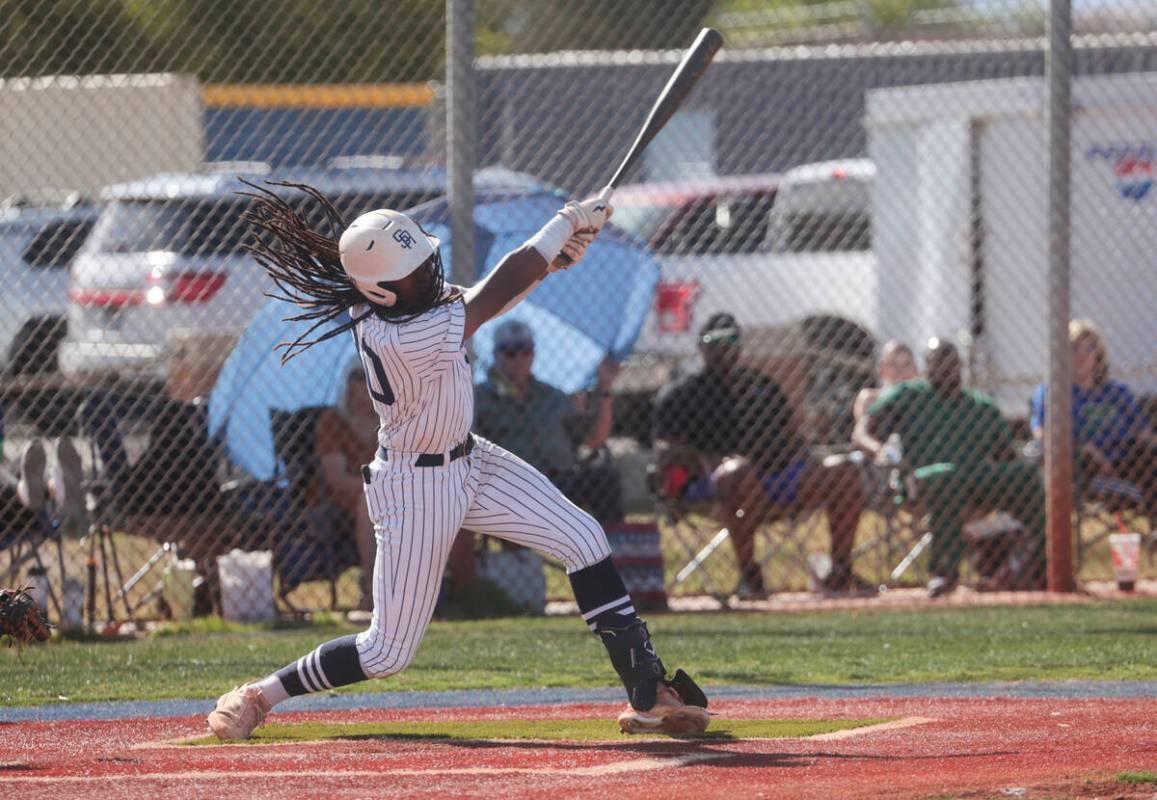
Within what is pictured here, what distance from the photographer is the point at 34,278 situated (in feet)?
50.2

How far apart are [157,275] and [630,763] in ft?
31.9

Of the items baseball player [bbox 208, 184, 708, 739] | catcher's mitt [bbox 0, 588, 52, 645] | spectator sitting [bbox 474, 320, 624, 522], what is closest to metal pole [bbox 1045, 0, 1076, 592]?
spectator sitting [bbox 474, 320, 624, 522]

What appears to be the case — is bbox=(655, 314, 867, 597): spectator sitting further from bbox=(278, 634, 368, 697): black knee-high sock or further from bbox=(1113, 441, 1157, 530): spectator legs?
bbox=(278, 634, 368, 697): black knee-high sock

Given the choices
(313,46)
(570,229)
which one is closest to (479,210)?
(313,46)

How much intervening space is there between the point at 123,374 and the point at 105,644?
16.9ft

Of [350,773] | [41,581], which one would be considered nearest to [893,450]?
[41,581]

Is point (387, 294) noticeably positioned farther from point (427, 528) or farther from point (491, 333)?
point (491, 333)

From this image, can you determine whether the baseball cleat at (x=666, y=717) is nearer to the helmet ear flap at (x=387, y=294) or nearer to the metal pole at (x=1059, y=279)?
the helmet ear flap at (x=387, y=294)

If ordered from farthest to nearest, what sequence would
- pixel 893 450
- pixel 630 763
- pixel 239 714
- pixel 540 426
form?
1. pixel 893 450
2. pixel 540 426
3. pixel 239 714
4. pixel 630 763

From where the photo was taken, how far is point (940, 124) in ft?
49.0

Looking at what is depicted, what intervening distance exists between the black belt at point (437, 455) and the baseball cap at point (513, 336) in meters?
4.16

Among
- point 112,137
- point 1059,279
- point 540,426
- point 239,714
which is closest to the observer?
point 239,714

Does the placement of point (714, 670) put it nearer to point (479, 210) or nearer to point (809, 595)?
point (809, 595)

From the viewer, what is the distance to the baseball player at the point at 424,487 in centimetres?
545
